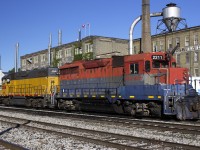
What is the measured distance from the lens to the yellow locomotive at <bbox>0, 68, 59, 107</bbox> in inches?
1017

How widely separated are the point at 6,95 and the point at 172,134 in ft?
80.5

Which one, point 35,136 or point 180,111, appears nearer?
point 35,136

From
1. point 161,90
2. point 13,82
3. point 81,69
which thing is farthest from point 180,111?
point 13,82

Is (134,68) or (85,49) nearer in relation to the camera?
(134,68)

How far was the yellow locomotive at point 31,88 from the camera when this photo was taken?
2584cm

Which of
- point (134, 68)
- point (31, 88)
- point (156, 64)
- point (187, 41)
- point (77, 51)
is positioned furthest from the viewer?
point (77, 51)

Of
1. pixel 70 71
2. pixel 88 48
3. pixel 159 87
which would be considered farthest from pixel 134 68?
pixel 88 48

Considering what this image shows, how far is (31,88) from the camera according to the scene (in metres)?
28.1

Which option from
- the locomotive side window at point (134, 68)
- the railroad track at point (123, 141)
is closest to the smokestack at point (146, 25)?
the locomotive side window at point (134, 68)

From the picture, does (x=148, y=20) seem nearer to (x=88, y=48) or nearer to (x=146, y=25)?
(x=146, y=25)

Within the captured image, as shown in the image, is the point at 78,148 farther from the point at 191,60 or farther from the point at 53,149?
the point at 191,60

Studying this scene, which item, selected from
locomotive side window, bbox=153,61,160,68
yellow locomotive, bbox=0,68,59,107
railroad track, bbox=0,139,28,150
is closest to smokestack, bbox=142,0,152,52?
yellow locomotive, bbox=0,68,59,107

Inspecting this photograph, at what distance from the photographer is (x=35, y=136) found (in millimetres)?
11164

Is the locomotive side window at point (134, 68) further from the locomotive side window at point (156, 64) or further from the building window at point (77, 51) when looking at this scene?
the building window at point (77, 51)
